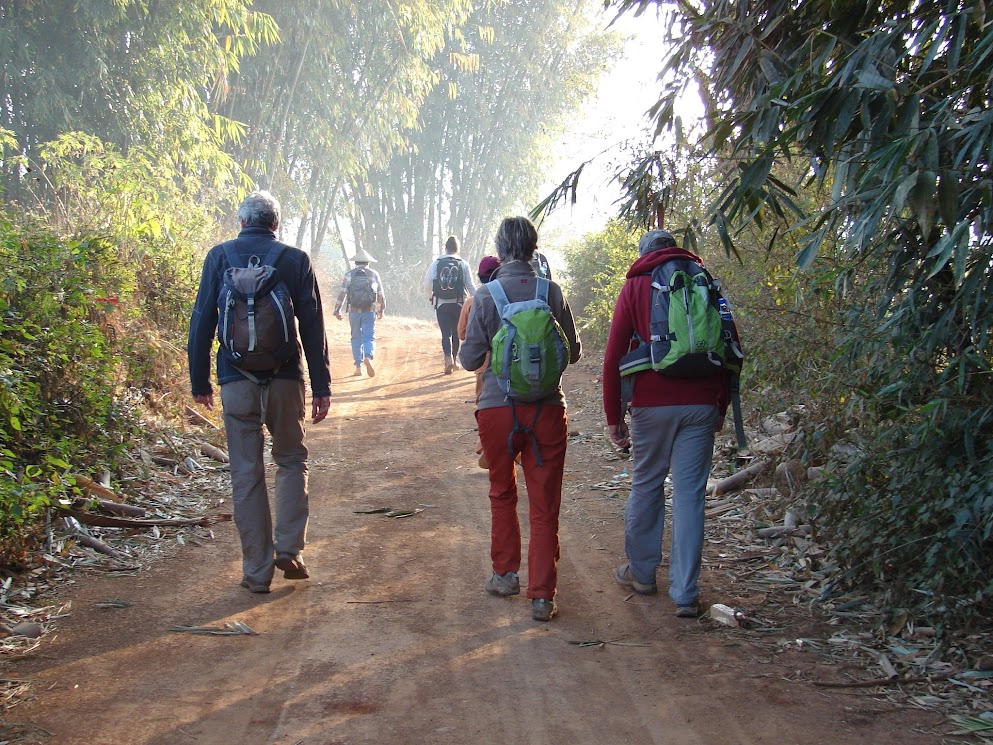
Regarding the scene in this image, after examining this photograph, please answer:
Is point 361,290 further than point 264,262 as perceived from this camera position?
Yes

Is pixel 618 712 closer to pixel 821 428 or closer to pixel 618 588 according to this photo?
pixel 618 588

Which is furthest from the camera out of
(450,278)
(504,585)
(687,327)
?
(450,278)

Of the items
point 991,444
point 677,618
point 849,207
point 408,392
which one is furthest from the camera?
point 408,392

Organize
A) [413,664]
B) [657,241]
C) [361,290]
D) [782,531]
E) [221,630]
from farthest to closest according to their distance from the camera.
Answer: [361,290]
[782,531]
[657,241]
[221,630]
[413,664]

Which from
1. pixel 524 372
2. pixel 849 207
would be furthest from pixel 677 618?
pixel 849 207

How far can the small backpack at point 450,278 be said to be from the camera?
1269 centimetres

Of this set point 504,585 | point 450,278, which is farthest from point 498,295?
point 450,278

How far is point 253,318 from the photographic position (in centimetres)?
449

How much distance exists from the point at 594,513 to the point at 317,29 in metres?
19.1

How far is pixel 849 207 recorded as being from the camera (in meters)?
4.18

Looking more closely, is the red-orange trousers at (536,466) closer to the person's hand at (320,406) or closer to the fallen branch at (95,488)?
the person's hand at (320,406)

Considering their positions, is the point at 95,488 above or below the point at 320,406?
below

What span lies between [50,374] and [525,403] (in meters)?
3.19

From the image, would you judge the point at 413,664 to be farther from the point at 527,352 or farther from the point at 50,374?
the point at 50,374
